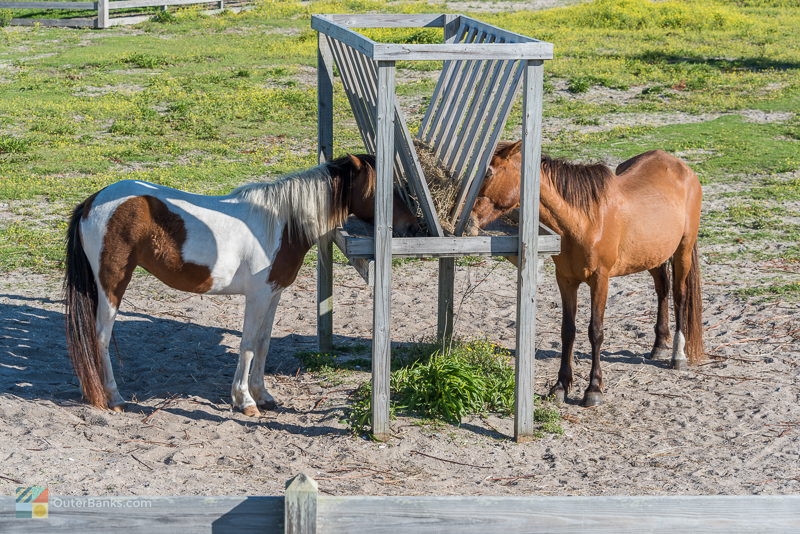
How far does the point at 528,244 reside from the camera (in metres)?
5.67

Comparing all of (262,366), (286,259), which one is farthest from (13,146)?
(286,259)

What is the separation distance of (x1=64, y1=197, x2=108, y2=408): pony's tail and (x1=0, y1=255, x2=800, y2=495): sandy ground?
174mm

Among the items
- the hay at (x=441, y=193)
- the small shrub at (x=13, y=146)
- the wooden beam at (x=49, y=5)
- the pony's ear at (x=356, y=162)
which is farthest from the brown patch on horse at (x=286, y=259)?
the wooden beam at (x=49, y=5)

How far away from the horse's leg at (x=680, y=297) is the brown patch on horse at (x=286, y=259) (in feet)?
9.97

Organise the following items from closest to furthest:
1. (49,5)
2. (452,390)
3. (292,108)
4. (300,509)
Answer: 1. (300,509)
2. (452,390)
3. (292,108)
4. (49,5)

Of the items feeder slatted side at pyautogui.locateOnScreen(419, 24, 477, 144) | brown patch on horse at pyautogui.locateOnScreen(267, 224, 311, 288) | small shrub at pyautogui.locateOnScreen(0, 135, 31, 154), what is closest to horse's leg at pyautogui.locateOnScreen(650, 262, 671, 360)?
feeder slatted side at pyautogui.locateOnScreen(419, 24, 477, 144)

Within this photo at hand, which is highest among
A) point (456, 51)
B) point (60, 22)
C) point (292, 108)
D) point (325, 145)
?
point (60, 22)

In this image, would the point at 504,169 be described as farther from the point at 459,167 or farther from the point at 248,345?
the point at 248,345

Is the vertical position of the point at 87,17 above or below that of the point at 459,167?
above

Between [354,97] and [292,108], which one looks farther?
[292,108]

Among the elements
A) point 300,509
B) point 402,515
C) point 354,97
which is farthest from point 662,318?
point 300,509

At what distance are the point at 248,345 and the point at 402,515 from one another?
3.58 m

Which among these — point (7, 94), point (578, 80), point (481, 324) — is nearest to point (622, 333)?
point (481, 324)

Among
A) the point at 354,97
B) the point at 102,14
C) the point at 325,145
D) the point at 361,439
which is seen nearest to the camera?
the point at 361,439
